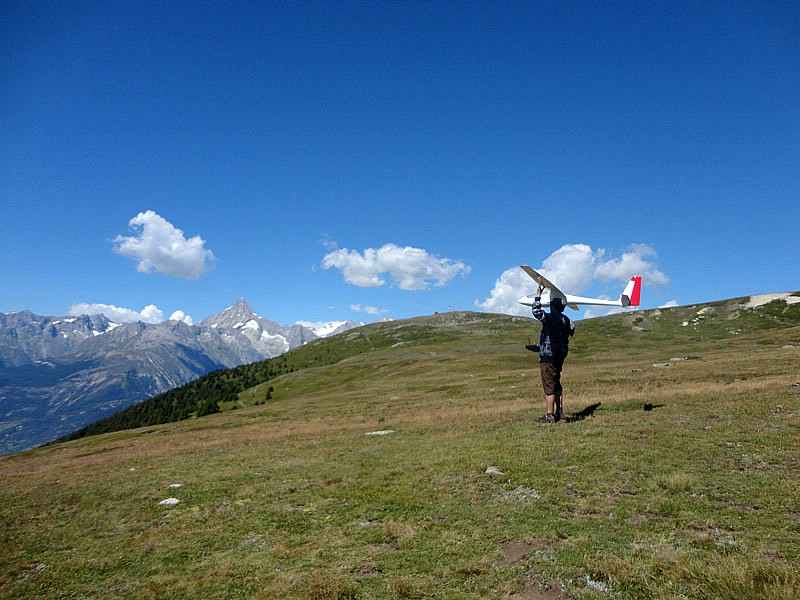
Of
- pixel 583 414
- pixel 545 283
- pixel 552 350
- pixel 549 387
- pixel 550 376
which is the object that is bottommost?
pixel 583 414

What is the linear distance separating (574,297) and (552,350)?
5.76 m

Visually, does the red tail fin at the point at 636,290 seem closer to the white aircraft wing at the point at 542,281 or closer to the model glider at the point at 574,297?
the model glider at the point at 574,297

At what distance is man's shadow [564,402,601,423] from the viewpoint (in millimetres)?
23531

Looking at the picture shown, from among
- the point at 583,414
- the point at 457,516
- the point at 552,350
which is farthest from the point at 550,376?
the point at 457,516

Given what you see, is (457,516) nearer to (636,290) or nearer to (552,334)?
(552,334)

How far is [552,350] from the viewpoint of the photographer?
2333cm

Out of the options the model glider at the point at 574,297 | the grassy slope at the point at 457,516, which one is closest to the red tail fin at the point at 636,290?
the model glider at the point at 574,297

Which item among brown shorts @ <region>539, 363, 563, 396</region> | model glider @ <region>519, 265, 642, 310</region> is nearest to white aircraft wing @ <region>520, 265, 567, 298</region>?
model glider @ <region>519, 265, 642, 310</region>

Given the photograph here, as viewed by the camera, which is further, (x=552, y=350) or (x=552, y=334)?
(x=552, y=334)

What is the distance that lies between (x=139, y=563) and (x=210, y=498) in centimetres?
493

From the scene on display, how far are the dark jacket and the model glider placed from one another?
2.09 ft

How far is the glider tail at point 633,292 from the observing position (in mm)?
37438

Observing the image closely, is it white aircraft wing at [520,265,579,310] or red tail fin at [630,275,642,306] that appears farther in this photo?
red tail fin at [630,275,642,306]

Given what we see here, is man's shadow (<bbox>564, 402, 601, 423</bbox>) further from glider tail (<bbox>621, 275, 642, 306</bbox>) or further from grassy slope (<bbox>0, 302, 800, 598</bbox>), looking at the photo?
glider tail (<bbox>621, 275, 642, 306</bbox>)
